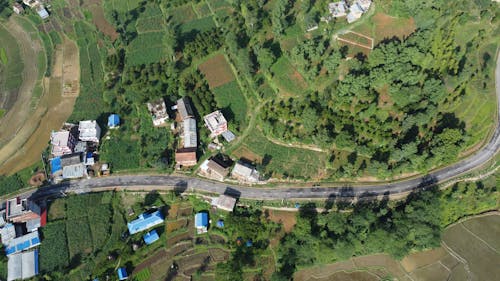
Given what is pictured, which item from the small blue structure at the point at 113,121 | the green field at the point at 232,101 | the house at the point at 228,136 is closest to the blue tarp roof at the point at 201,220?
the house at the point at 228,136

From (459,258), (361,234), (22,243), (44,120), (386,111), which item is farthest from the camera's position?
(44,120)

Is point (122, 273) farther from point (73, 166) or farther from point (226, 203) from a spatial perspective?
point (73, 166)

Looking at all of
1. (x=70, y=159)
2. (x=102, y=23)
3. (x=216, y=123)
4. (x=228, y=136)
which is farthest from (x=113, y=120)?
(x=102, y=23)

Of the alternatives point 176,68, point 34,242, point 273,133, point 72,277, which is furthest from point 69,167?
point 273,133

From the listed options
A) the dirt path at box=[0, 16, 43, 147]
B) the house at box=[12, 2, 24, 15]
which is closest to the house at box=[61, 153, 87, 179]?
the dirt path at box=[0, 16, 43, 147]

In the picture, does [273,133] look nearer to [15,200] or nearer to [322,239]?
[322,239]
